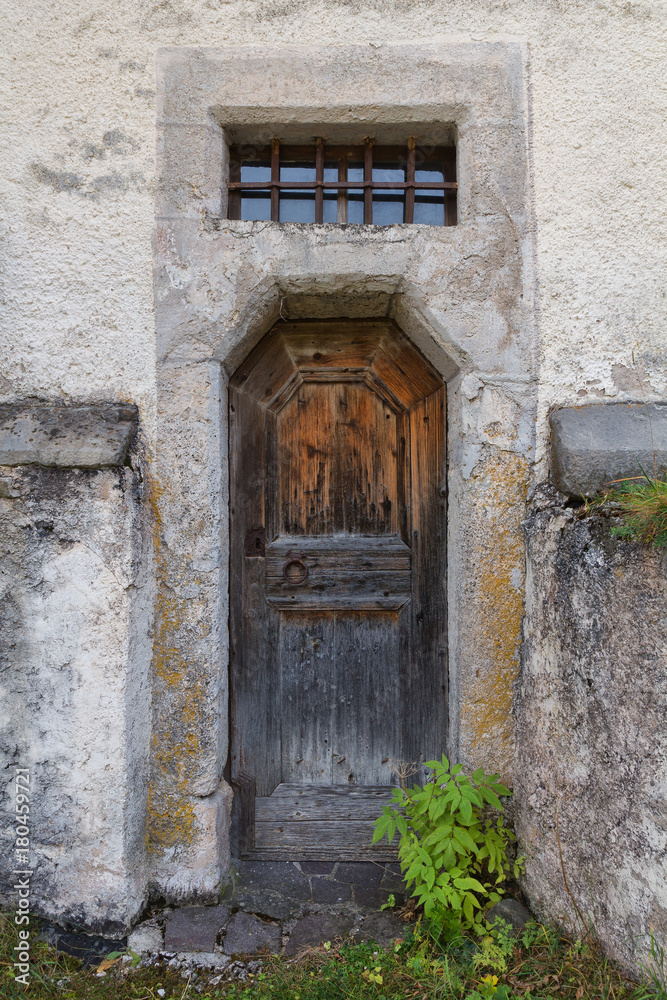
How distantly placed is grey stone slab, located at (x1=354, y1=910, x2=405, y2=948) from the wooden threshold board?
254 millimetres

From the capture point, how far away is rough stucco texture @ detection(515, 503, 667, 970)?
4.75 feet

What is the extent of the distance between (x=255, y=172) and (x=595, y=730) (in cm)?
229

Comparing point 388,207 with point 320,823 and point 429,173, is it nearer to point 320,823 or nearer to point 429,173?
point 429,173

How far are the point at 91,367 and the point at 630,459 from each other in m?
1.86

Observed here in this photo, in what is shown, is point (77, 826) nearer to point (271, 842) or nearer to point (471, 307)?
point (271, 842)

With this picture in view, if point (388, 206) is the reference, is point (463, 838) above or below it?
below

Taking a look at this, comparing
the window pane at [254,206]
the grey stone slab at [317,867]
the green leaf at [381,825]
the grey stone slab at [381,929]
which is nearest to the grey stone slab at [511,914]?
the grey stone slab at [381,929]

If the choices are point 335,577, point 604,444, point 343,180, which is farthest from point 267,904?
point 343,180

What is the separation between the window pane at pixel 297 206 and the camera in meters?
2.13

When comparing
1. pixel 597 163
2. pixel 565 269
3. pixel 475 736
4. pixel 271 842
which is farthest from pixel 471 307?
pixel 271 842

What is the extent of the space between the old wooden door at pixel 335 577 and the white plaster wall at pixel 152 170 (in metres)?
0.50

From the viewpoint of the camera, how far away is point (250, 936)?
1806mm

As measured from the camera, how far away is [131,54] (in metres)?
1.98

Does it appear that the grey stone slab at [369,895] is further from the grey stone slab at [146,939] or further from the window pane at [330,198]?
the window pane at [330,198]
